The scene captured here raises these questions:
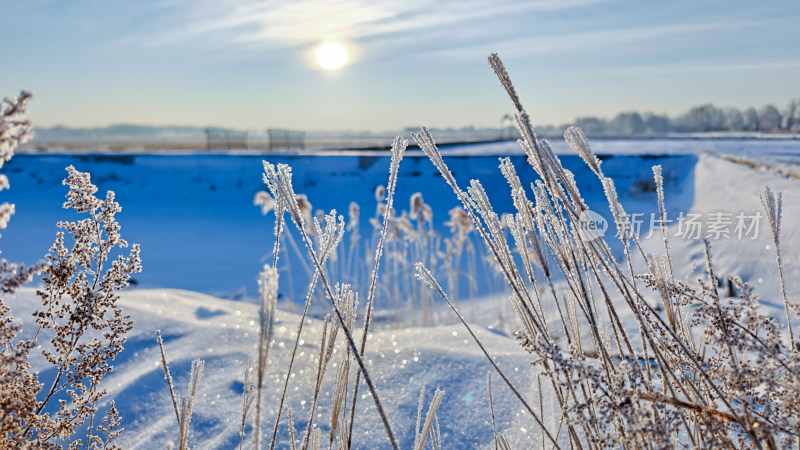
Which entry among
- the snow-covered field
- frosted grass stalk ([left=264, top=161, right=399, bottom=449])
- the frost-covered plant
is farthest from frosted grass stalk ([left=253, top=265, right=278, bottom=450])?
the snow-covered field

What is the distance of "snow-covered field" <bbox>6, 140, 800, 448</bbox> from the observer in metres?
1.85

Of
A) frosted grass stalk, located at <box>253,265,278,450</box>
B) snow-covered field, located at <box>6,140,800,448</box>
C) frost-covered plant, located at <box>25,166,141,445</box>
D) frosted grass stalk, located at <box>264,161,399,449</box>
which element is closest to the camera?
frosted grass stalk, located at <box>253,265,278,450</box>

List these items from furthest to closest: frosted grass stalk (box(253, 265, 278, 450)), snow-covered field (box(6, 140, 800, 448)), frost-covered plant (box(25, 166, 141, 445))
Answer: snow-covered field (box(6, 140, 800, 448)) → frost-covered plant (box(25, 166, 141, 445)) → frosted grass stalk (box(253, 265, 278, 450))

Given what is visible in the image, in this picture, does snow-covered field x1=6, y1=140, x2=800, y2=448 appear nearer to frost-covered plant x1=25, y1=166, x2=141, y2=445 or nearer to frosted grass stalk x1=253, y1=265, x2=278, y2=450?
frost-covered plant x1=25, y1=166, x2=141, y2=445

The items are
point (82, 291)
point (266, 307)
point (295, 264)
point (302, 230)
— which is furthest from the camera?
point (295, 264)

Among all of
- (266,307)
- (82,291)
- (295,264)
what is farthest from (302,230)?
(295,264)

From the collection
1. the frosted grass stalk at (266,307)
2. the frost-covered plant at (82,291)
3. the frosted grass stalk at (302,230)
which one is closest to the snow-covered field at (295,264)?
the frost-covered plant at (82,291)

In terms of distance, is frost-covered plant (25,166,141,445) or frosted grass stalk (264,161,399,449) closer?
frosted grass stalk (264,161,399,449)

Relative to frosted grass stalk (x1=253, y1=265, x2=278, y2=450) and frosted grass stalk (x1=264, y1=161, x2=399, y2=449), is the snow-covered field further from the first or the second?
frosted grass stalk (x1=253, y1=265, x2=278, y2=450)

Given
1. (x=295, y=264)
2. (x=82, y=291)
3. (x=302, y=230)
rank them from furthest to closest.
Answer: (x=295, y=264) → (x=82, y=291) → (x=302, y=230)

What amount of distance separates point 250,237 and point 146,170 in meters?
2.76

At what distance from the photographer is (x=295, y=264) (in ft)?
23.5

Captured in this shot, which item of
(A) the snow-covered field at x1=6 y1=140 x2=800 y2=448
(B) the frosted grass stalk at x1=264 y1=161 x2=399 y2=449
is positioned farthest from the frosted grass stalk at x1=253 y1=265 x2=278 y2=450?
(A) the snow-covered field at x1=6 y1=140 x2=800 y2=448

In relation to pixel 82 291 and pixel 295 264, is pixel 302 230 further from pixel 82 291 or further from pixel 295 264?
pixel 295 264
